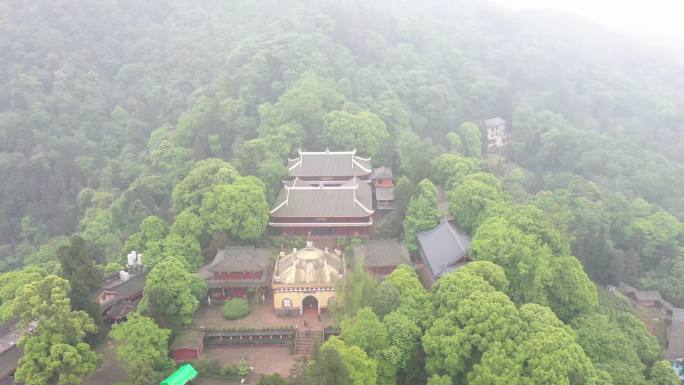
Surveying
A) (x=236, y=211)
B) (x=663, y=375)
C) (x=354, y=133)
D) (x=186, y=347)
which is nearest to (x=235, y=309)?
(x=186, y=347)

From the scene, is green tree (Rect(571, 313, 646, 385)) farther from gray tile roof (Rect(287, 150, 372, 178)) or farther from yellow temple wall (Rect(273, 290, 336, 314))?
gray tile roof (Rect(287, 150, 372, 178))

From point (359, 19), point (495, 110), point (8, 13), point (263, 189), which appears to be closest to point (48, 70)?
point (8, 13)

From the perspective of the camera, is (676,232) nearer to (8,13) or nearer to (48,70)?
(48,70)

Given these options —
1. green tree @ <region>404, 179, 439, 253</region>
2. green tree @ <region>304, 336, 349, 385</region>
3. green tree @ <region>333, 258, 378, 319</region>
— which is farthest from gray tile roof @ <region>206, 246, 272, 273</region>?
green tree @ <region>304, 336, 349, 385</region>

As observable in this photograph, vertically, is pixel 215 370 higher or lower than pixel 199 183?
lower

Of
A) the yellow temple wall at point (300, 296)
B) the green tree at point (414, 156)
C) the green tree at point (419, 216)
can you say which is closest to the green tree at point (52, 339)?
the yellow temple wall at point (300, 296)

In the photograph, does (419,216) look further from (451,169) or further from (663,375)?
(663,375)
